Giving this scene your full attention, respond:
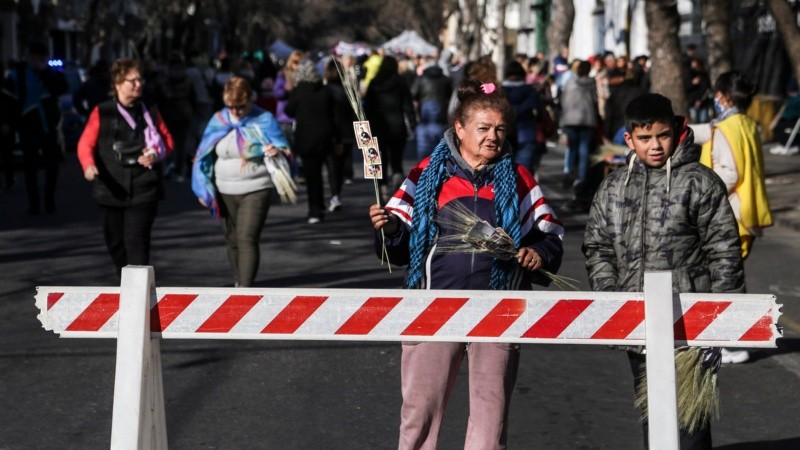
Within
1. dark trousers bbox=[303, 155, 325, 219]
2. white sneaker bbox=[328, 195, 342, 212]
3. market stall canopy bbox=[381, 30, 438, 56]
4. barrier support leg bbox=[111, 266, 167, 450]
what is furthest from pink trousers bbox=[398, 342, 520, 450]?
market stall canopy bbox=[381, 30, 438, 56]

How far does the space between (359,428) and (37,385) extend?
199 cm

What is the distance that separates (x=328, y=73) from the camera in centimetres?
1659

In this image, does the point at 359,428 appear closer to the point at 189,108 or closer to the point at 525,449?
the point at 525,449

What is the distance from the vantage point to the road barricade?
4.30 metres

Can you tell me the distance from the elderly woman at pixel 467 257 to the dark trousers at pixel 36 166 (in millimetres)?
12138

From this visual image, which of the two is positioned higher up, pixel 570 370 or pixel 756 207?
pixel 756 207

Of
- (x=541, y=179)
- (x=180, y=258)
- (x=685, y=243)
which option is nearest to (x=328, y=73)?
(x=180, y=258)

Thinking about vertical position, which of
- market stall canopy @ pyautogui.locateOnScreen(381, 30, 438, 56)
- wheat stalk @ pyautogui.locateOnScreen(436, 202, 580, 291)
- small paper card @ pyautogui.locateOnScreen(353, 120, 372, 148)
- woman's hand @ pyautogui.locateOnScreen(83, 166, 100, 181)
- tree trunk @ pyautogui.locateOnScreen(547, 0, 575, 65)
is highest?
small paper card @ pyautogui.locateOnScreen(353, 120, 372, 148)

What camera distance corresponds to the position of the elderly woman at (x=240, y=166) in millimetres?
10320

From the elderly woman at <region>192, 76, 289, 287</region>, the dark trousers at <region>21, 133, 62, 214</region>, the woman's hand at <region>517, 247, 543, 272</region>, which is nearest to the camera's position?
the woman's hand at <region>517, 247, 543, 272</region>

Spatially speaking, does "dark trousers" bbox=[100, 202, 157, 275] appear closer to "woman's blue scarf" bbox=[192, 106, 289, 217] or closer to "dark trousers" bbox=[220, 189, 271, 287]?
"woman's blue scarf" bbox=[192, 106, 289, 217]

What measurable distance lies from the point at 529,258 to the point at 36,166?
1252cm

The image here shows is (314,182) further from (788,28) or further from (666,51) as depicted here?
(788,28)

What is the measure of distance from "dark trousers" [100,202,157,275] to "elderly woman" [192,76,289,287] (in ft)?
1.46
